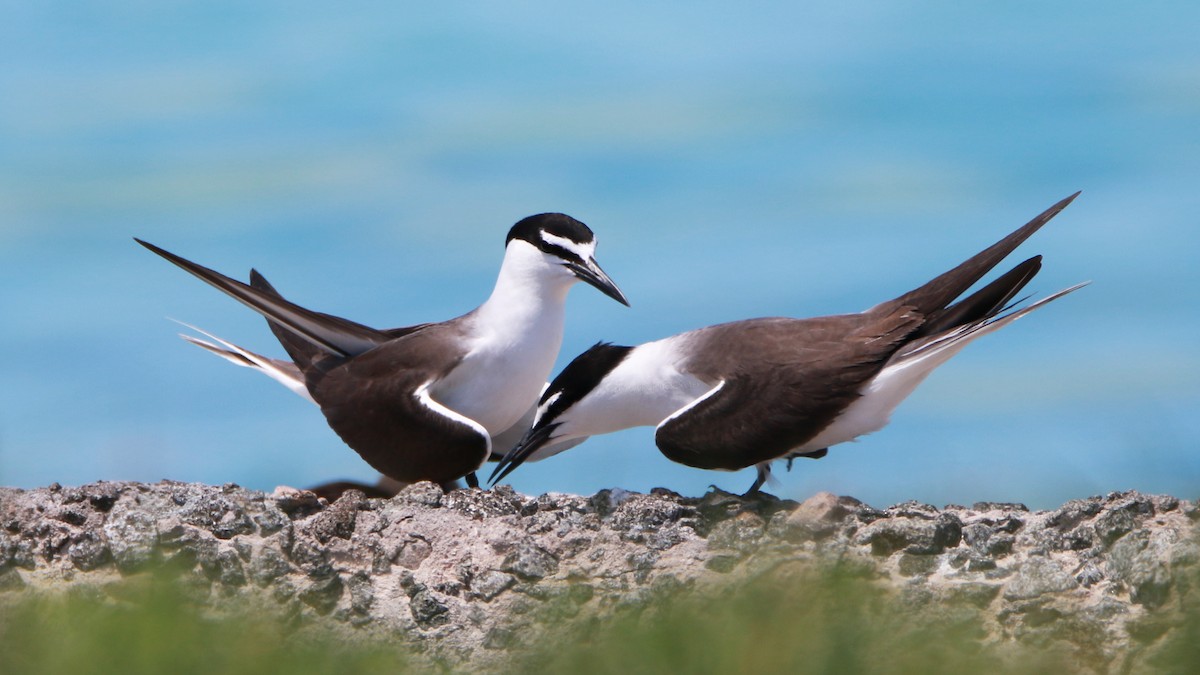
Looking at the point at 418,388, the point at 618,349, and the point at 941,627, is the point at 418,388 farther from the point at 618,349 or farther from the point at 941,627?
the point at 941,627

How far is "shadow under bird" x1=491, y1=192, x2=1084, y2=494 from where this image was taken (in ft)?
28.5

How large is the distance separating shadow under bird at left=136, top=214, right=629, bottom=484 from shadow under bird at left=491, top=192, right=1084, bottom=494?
14.0 inches

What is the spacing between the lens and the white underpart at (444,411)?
9141 millimetres

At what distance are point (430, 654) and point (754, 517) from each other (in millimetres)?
2169

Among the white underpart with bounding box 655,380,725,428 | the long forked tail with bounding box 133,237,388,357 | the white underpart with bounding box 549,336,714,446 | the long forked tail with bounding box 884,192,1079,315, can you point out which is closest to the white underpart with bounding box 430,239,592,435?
the white underpart with bounding box 549,336,714,446

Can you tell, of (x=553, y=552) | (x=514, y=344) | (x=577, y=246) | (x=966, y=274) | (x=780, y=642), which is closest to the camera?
(x=780, y=642)

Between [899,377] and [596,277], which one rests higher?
[596,277]

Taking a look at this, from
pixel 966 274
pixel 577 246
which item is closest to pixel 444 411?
pixel 577 246

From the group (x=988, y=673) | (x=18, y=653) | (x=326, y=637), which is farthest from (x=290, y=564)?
(x=988, y=673)

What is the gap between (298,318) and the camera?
9.84m

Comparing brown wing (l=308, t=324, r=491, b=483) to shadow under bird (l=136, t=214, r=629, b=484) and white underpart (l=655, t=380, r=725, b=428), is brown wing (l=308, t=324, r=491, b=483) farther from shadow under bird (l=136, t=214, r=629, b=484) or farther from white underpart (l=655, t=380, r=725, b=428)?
white underpart (l=655, t=380, r=725, b=428)

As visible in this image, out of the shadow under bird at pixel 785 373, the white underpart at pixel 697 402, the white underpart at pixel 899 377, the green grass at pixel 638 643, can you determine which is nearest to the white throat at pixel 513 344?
the shadow under bird at pixel 785 373

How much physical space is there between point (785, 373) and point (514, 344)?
1878 millimetres

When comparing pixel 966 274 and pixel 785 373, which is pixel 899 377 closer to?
pixel 785 373
